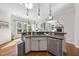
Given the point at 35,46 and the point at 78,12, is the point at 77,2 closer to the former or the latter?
the point at 78,12

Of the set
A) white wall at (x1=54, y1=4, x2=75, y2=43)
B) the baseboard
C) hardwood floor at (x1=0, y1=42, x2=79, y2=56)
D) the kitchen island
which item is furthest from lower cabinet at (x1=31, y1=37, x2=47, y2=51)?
white wall at (x1=54, y1=4, x2=75, y2=43)

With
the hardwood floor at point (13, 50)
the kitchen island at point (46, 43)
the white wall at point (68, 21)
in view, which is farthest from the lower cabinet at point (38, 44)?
the white wall at point (68, 21)

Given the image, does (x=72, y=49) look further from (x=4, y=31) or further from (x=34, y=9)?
(x=4, y=31)

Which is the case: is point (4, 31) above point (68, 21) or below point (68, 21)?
below

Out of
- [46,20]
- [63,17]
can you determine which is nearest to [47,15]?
[46,20]

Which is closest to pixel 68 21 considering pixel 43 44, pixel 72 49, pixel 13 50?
pixel 72 49

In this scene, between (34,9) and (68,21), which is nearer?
(68,21)

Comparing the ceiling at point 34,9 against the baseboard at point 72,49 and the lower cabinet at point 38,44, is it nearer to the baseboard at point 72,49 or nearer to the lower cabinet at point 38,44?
the baseboard at point 72,49

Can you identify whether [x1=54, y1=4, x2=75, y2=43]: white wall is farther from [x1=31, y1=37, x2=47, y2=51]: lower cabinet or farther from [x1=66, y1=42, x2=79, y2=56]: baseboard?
[x1=31, y1=37, x2=47, y2=51]: lower cabinet

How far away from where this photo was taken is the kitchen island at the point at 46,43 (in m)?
3.03

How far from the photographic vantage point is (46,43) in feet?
13.7

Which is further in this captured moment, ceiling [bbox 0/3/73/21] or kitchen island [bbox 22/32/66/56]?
kitchen island [bbox 22/32/66/56]

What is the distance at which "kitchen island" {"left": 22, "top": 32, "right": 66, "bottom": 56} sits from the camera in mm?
3030

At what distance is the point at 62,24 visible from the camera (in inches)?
109
